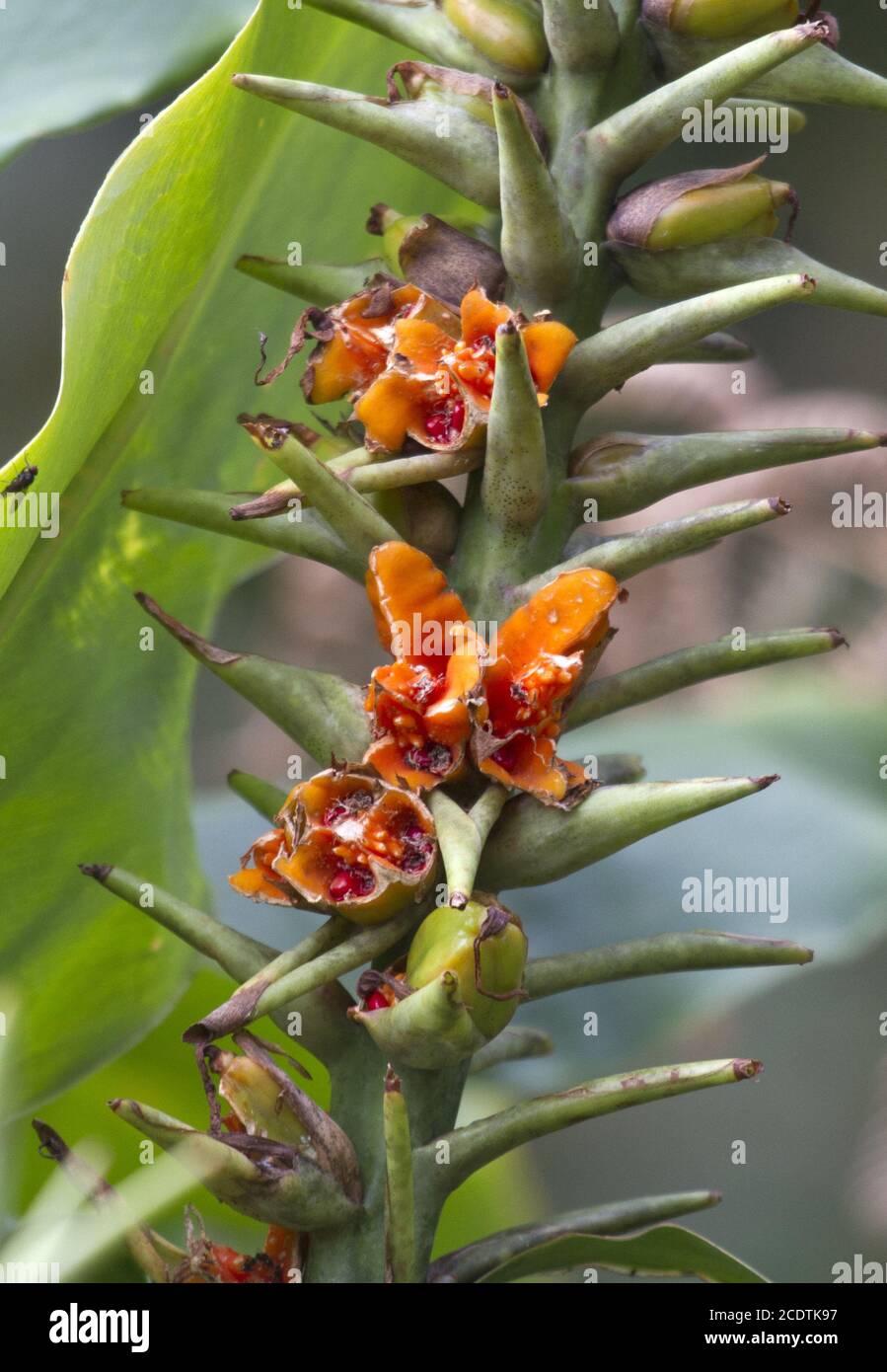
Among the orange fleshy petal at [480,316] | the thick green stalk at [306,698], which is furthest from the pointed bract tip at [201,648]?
the orange fleshy petal at [480,316]

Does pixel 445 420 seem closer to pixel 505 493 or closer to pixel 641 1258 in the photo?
pixel 505 493

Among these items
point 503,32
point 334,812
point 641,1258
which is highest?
point 503,32

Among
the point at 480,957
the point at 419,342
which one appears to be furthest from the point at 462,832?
the point at 419,342

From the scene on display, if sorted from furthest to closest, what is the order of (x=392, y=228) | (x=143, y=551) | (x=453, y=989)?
(x=143, y=551) → (x=392, y=228) → (x=453, y=989)

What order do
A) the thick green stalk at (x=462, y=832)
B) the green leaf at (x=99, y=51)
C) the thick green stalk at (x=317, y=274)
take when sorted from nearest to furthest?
the thick green stalk at (x=462, y=832) → the thick green stalk at (x=317, y=274) → the green leaf at (x=99, y=51)

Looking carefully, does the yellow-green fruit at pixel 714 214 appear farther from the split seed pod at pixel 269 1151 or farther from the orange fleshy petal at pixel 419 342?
the split seed pod at pixel 269 1151

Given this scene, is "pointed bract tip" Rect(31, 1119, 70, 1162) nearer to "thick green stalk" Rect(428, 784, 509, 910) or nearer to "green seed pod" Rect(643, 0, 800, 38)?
"thick green stalk" Rect(428, 784, 509, 910)

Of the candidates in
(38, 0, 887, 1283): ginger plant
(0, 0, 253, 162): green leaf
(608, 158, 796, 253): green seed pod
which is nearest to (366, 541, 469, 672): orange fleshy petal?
(38, 0, 887, 1283): ginger plant
